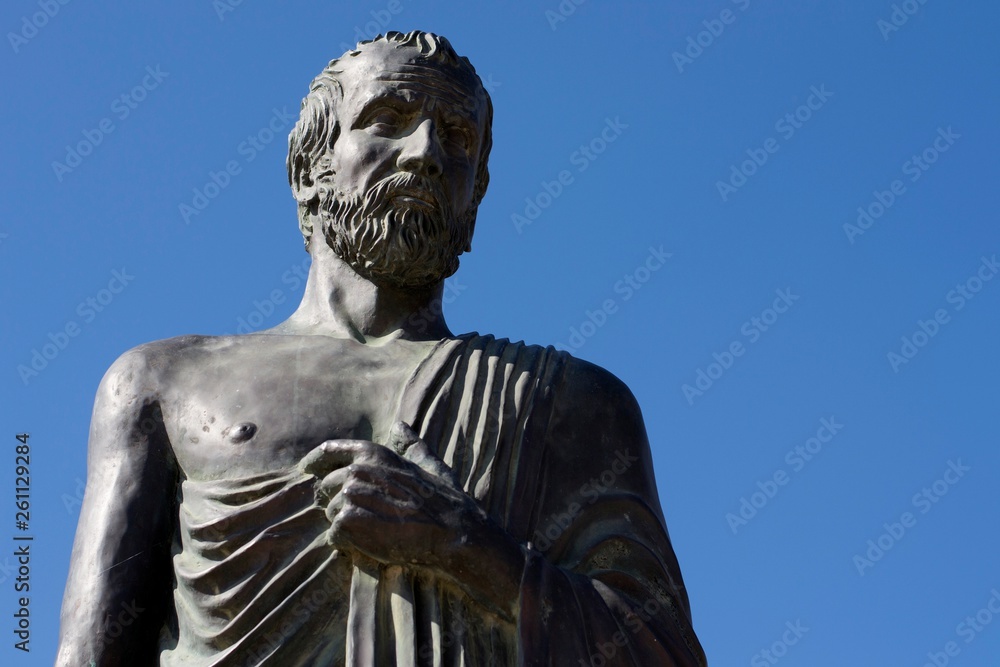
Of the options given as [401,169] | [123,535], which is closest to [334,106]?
[401,169]

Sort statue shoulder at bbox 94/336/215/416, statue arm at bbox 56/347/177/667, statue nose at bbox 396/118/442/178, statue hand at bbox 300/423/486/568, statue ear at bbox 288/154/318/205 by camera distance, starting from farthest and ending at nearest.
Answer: statue ear at bbox 288/154/318/205 < statue nose at bbox 396/118/442/178 < statue shoulder at bbox 94/336/215/416 < statue arm at bbox 56/347/177/667 < statue hand at bbox 300/423/486/568

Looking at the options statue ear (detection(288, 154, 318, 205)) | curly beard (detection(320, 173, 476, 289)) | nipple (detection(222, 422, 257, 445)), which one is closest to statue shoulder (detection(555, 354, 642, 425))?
curly beard (detection(320, 173, 476, 289))

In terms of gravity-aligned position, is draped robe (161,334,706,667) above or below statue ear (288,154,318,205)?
below

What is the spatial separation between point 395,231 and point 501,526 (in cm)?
187

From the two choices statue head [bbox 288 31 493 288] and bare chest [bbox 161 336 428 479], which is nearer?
bare chest [bbox 161 336 428 479]

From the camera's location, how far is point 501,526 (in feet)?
26.1

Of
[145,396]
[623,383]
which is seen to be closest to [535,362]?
[623,383]

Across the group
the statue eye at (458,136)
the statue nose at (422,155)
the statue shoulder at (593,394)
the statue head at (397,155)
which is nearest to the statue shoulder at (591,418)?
the statue shoulder at (593,394)

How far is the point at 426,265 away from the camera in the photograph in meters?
9.27

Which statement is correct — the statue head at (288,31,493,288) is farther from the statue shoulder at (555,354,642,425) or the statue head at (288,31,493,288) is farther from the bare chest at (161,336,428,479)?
the statue shoulder at (555,354,642,425)

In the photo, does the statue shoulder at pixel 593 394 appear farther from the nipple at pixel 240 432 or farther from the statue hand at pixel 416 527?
the nipple at pixel 240 432

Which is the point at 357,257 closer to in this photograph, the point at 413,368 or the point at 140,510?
the point at 413,368

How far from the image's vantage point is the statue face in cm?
912

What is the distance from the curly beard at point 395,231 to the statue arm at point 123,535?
48.0 inches
